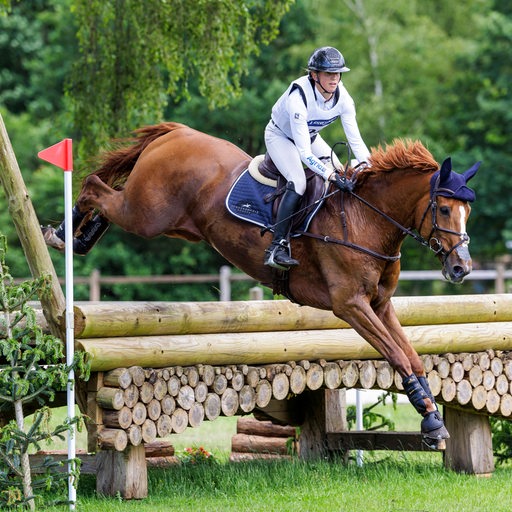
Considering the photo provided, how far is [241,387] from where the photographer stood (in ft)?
23.8

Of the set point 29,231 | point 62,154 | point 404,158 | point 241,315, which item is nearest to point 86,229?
point 29,231

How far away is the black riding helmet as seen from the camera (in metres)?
6.73

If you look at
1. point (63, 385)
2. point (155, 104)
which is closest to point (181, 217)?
point (63, 385)

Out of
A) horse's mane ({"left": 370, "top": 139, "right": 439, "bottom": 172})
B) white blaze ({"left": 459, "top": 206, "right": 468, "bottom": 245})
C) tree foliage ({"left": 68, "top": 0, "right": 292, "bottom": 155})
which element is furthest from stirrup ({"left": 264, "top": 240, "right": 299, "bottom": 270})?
tree foliage ({"left": 68, "top": 0, "right": 292, "bottom": 155})

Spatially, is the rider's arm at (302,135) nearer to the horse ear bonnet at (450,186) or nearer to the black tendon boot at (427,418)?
the horse ear bonnet at (450,186)

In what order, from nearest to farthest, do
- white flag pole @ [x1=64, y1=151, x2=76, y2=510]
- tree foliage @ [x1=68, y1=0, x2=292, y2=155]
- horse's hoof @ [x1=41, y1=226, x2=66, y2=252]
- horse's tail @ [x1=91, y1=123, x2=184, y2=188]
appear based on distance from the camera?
white flag pole @ [x1=64, y1=151, x2=76, y2=510] → horse's hoof @ [x1=41, y1=226, x2=66, y2=252] → horse's tail @ [x1=91, y1=123, x2=184, y2=188] → tree foliage @ [x1=68, y1=0, x2=292, y2=155]

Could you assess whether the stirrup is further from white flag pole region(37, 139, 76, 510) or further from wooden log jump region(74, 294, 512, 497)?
white flag pole region(37, 139, 76, 510)

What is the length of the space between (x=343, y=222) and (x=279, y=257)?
1.56ft

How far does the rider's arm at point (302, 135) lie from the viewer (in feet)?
22.2

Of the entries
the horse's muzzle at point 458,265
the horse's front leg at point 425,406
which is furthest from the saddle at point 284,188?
the horse's front leg at point 425,406

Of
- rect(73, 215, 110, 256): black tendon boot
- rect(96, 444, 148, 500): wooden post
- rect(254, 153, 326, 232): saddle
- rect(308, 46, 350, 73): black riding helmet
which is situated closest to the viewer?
rect(308, 46, 350, 73): black riding helmet

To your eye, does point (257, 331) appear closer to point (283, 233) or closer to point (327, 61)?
point (283, 233)

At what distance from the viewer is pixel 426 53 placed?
31.5 meters

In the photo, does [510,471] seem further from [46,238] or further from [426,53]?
[426,53]
